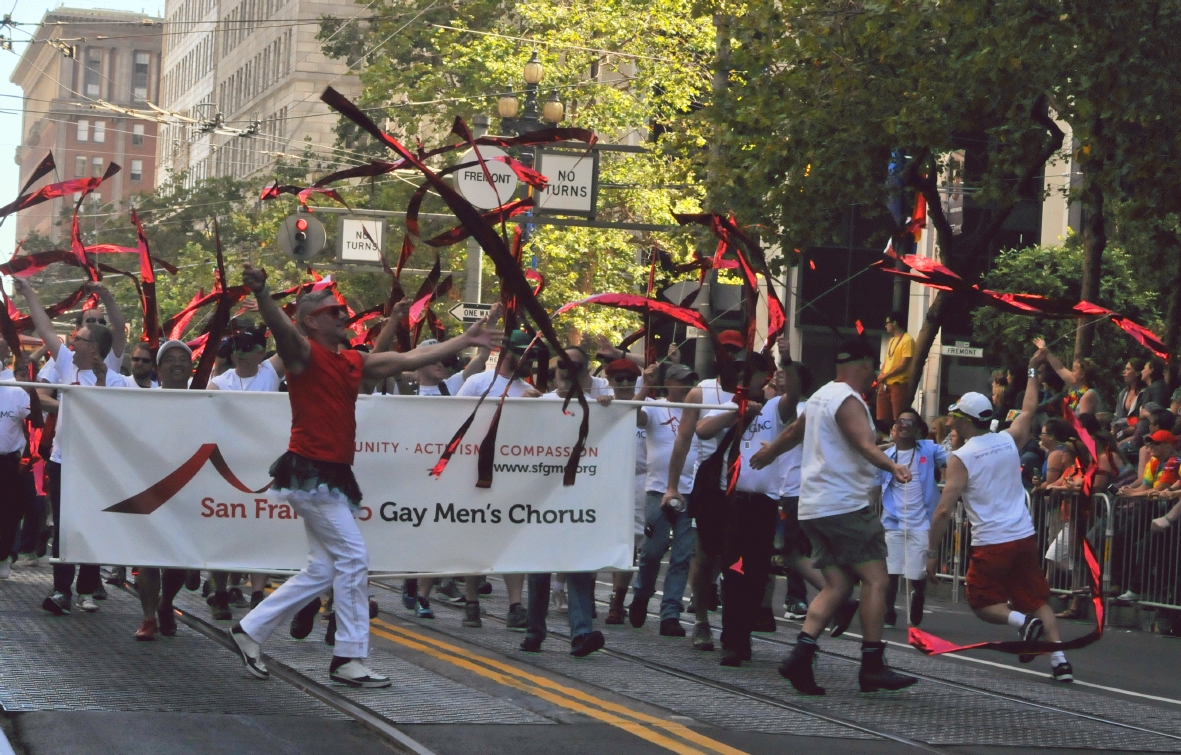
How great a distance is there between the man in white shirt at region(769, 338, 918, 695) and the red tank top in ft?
7.92

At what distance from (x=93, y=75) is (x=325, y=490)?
585 feet

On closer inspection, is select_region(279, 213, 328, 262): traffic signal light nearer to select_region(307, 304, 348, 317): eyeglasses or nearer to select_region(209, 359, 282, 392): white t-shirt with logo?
select_region(209, 359, 282, 392): white t-shirt with logo

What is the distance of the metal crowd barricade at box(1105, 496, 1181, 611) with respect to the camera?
14867mm

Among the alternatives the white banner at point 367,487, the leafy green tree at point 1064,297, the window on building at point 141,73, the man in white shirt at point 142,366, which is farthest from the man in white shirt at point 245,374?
the window on building at point 141,73

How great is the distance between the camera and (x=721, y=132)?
22438 mm

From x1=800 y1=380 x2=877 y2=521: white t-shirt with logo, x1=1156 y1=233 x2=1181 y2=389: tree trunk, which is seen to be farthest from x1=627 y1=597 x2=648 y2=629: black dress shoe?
x1=1156 y1=233 x2=1181 y2=389: tree trunk

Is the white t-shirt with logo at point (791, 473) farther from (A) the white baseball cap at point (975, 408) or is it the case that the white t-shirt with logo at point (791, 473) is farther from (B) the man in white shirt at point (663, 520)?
(A) the white baseball cap at point (975, 408)

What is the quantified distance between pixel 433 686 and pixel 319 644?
1802 mm

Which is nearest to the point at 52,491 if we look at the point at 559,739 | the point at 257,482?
the point at 257,482

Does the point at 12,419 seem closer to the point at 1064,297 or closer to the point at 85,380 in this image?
the point at 85,380

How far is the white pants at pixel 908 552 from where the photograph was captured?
1378 cm

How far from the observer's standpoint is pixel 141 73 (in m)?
177

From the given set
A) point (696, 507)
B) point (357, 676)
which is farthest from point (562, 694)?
point (696, 507)

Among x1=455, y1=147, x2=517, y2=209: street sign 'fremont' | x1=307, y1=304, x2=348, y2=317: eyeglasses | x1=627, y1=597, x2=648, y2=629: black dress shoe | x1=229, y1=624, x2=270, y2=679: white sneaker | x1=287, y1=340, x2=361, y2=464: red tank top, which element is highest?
x1=455, y1=147, x2=517, y2=209: street sign 'fremont'
